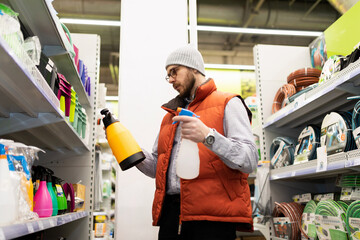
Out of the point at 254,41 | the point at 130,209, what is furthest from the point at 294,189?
the point at 254,41

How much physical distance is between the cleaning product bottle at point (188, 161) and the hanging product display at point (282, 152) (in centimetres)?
135

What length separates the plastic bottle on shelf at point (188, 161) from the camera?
1.66 meters

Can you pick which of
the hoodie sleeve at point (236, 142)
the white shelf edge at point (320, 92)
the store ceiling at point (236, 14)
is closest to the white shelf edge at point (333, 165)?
the white shelf edge at point (320, 92)

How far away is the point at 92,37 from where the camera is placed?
317 centimetres

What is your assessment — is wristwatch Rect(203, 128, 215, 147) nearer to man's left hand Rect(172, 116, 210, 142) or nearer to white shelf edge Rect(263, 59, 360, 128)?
man's left hand Rect(172, 116, 210, 142)

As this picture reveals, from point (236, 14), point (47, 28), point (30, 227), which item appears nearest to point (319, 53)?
point (47, 28)

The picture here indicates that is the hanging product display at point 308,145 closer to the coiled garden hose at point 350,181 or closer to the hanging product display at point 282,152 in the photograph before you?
the hanging product display at point 282,152

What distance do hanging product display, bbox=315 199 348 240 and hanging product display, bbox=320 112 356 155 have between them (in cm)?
34

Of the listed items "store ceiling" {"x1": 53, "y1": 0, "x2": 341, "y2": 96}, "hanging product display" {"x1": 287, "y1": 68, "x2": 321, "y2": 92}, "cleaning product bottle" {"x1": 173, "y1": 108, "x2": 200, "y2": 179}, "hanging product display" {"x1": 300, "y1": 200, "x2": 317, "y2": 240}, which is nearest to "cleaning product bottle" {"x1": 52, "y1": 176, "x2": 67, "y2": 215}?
"cleaning product bottle" {"x1": 173, "y1": 108, "x2": 200, "y2": 179}

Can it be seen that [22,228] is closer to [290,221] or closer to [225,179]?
[225,179]

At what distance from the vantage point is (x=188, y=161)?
65.6 inches

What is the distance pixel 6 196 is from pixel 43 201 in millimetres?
556

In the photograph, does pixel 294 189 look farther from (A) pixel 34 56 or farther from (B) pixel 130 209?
(A) pixel 34 56

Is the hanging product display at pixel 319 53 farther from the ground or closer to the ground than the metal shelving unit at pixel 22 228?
farther from the ground
